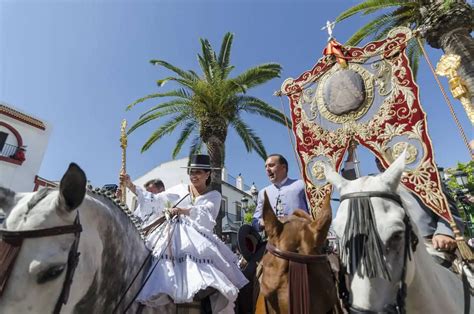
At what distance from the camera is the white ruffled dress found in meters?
2.68

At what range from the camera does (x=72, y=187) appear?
1986 millimetres

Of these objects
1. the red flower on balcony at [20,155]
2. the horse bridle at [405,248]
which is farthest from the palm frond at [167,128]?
the horse bridle at [405,248]

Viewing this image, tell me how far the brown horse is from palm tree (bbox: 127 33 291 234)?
9.70 metres

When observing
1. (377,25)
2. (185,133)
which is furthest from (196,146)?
(377,25)

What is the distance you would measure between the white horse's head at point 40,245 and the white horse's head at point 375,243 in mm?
1730

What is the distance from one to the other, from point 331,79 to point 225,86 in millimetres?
9078

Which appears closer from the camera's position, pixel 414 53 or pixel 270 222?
pixel 270 222

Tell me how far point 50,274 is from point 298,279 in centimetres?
163

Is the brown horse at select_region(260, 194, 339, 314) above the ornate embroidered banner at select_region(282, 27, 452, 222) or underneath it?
underneath

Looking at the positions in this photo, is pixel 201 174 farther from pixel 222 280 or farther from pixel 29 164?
pixel 29 164

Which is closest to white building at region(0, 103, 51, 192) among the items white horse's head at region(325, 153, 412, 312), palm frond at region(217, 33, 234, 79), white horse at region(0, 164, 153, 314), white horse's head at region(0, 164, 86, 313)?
palm frond at region(217, 33, 234, 79)

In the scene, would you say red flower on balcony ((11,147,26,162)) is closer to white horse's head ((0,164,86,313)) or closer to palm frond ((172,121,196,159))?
palm frond ((172,121,196,159))

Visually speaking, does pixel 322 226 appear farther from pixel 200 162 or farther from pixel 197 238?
pixel 200 162

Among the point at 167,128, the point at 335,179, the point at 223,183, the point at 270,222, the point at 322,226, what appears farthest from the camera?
the point at 223,183
